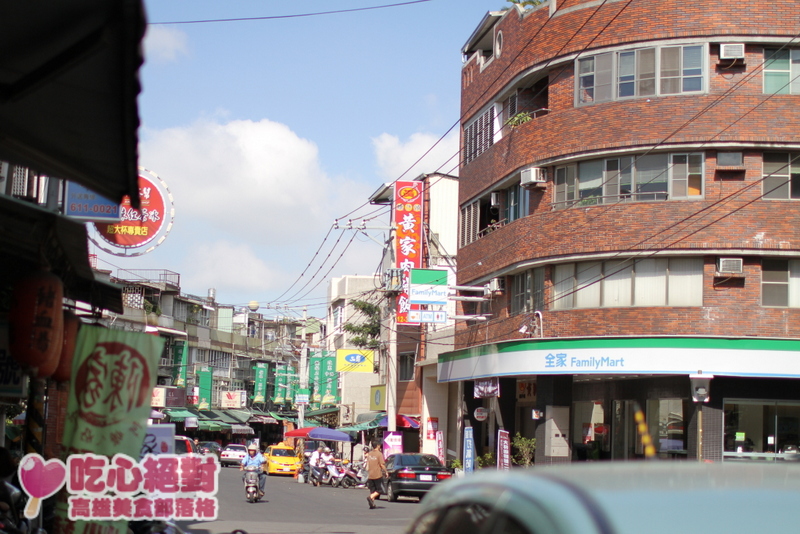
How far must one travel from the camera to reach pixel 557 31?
2786cm

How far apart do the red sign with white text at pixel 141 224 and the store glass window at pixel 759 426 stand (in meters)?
15.9

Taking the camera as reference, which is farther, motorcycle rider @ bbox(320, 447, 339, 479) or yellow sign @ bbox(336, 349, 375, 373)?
yellow sign @ bbox(336, 349, 375, 373)

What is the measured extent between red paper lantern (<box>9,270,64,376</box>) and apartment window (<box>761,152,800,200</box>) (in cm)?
2004

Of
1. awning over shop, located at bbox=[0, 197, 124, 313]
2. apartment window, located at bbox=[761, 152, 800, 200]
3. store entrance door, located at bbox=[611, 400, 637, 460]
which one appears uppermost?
apartment window, located at bbox=[761, 152, 800, 200]

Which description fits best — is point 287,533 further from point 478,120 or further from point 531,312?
point 478,120

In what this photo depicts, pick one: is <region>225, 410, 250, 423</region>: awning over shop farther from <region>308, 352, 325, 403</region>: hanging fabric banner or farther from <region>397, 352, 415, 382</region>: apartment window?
<region>397, 352, 415, 382</region>: apartment window

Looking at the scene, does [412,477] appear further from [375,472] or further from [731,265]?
[731,265]

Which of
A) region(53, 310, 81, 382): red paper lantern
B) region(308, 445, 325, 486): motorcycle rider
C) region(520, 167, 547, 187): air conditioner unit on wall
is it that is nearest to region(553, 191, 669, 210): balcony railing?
region(520, 167, 547, 187): air conditioner unit on wall

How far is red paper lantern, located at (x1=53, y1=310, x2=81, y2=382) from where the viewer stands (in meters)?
10.4

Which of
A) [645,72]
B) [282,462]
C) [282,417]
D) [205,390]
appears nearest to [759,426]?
[645,72]

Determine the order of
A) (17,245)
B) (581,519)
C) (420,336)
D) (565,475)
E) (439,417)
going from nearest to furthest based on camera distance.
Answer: (581,519) → (565,475) → (17,245) → (439,417) → (420,336)

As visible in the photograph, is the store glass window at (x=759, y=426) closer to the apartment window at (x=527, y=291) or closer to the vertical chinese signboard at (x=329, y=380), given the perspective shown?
the apartment window at (x=527, y=291)

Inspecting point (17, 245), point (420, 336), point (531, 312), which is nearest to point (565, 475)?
point (17, 245)

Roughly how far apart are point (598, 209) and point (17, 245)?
19100mm
